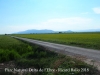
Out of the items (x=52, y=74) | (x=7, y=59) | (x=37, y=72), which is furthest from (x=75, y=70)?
(x=7, y=59)

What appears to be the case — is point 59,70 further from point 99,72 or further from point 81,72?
point 99,72

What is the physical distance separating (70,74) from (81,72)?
54 cm

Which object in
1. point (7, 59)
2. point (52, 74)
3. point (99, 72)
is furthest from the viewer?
point (7, 59)

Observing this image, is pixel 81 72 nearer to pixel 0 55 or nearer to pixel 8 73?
pixel 8 73

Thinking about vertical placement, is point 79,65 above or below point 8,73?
above

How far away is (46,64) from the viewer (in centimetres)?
1065

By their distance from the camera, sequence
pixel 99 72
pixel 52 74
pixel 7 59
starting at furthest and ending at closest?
pixel 7 59
pixel 52 74
pixel 99 72

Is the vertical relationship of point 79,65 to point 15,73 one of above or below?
above

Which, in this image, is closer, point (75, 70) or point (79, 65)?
point (75, 70)

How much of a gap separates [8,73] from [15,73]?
0.46m

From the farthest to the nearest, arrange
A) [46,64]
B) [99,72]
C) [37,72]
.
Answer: [46,64], [37,72], [99,72]

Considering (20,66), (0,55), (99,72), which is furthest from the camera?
(0,55)

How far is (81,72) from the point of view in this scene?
325 inches

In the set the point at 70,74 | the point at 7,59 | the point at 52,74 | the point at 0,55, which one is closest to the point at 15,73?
the point at 52,74
